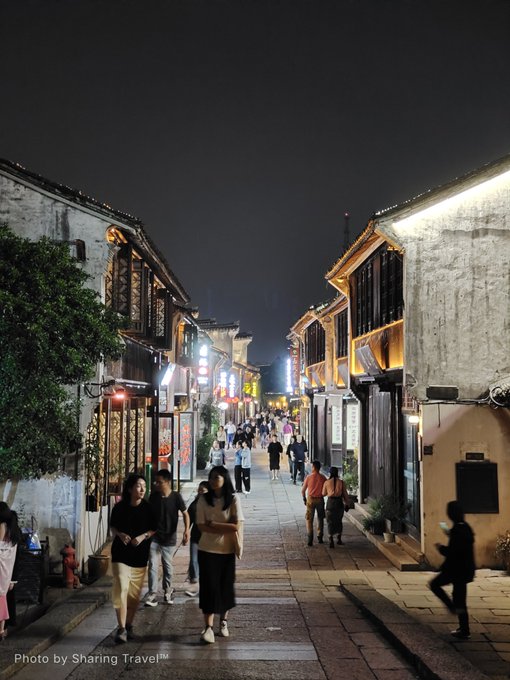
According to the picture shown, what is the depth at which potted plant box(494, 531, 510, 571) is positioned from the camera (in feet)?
38.6

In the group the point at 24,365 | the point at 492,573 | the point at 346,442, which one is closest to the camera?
the point at 24,365

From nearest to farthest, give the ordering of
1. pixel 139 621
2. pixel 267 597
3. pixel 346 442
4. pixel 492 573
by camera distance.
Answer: pixel 139 621 < pixel 267 597 < pixel 492 573 < pixel 346 442

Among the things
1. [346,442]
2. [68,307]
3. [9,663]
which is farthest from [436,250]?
[346,442]

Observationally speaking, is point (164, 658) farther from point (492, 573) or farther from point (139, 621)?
point (492, 573)

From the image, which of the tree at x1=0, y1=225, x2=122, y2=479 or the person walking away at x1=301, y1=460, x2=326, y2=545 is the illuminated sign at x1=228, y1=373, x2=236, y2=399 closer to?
the person walking away at x1=301, y1=460, x2=326, y2=545

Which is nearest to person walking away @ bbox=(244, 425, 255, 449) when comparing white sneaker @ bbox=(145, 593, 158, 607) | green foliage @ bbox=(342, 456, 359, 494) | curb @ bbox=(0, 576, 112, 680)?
green foliage @ bbox=(342, 456, 359, 494)

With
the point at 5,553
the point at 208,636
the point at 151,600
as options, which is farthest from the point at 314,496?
the point at 5,553

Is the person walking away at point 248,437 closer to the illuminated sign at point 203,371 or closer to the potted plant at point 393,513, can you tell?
the illuminated sign at point 203,371

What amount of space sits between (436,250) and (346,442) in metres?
13.4

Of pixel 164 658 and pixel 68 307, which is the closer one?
pixel 164 658

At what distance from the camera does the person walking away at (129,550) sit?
24.3 feet

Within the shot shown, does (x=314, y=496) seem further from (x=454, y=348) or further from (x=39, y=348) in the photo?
(x=39, y=348)

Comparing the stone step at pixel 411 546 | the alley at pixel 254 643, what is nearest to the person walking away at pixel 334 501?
the stone step at pixel 411 546

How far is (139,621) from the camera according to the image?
8328 millimetres
